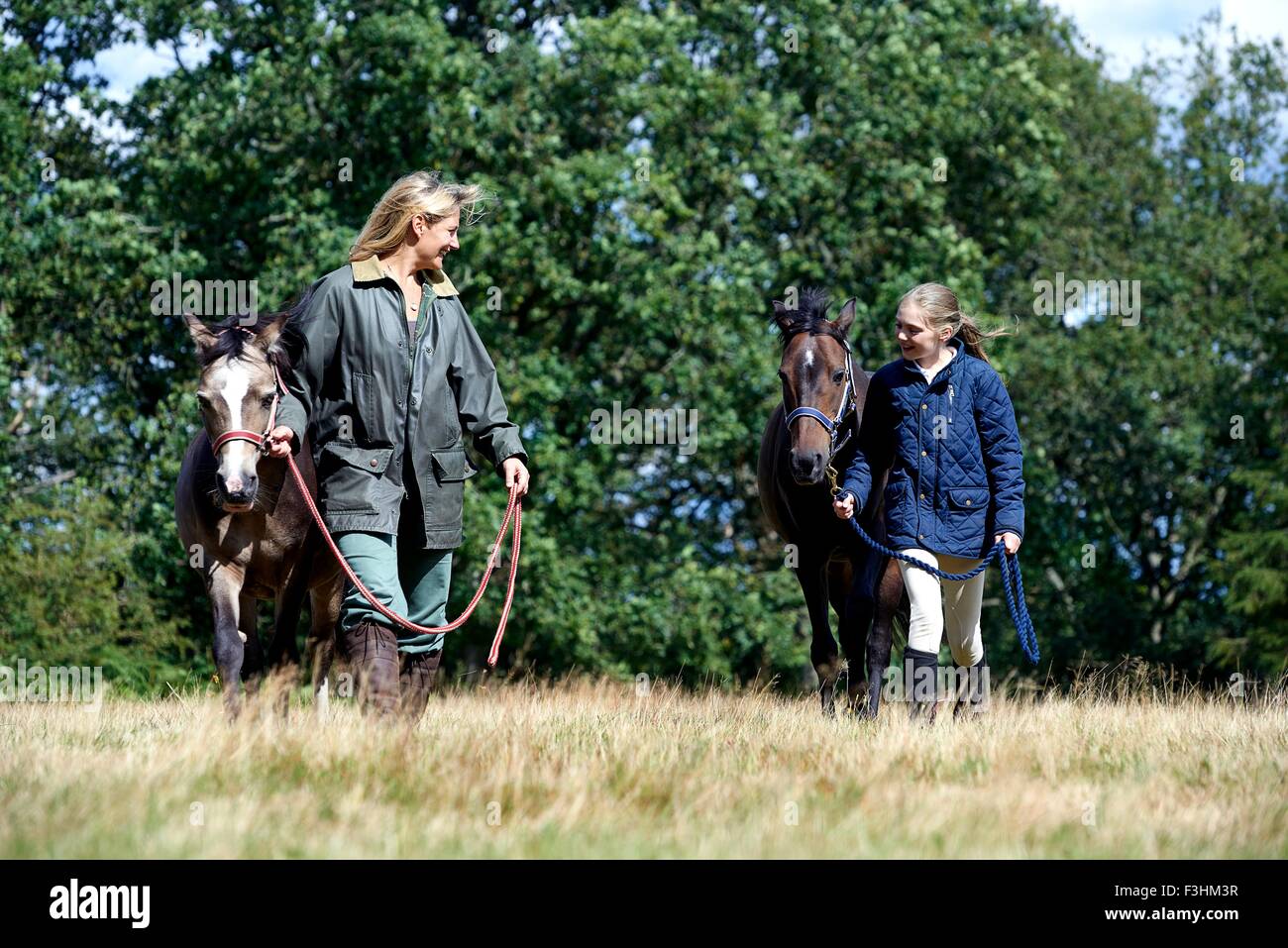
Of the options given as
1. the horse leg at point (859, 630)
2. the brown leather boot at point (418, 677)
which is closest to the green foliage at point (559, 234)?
the horse leg at point (859, 630)

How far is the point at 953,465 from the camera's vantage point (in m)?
6.47

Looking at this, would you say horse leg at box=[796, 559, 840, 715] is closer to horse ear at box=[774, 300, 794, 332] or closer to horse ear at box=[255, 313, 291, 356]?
horse ear at box=[774, 300, 794, 332]

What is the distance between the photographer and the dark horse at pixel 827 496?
6.88 metres

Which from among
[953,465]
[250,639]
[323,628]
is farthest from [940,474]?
[323,628]

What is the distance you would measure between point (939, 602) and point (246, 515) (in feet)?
11.0

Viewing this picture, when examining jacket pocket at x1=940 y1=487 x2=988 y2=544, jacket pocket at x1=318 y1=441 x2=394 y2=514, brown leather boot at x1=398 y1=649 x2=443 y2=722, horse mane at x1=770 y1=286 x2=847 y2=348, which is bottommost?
brown leather boot at x1=398 y1=649 x2=443 y2=722

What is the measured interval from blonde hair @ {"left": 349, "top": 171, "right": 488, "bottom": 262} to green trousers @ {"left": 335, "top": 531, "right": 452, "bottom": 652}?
117cm

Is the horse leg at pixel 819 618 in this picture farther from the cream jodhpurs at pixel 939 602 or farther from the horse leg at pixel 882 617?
the cream jodhpurs at pixel 939 602

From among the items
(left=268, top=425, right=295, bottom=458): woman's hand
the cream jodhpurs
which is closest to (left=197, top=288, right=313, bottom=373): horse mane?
(left=268, top=425, right=295, bottom=458): woman's hand

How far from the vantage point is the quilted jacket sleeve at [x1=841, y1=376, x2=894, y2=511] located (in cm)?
674

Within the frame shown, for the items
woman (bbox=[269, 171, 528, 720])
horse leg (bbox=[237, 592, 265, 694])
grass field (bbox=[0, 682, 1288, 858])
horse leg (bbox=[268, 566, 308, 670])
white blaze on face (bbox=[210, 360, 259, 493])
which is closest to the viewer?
grass field (bbox=[0, 682, 1288, 858])
